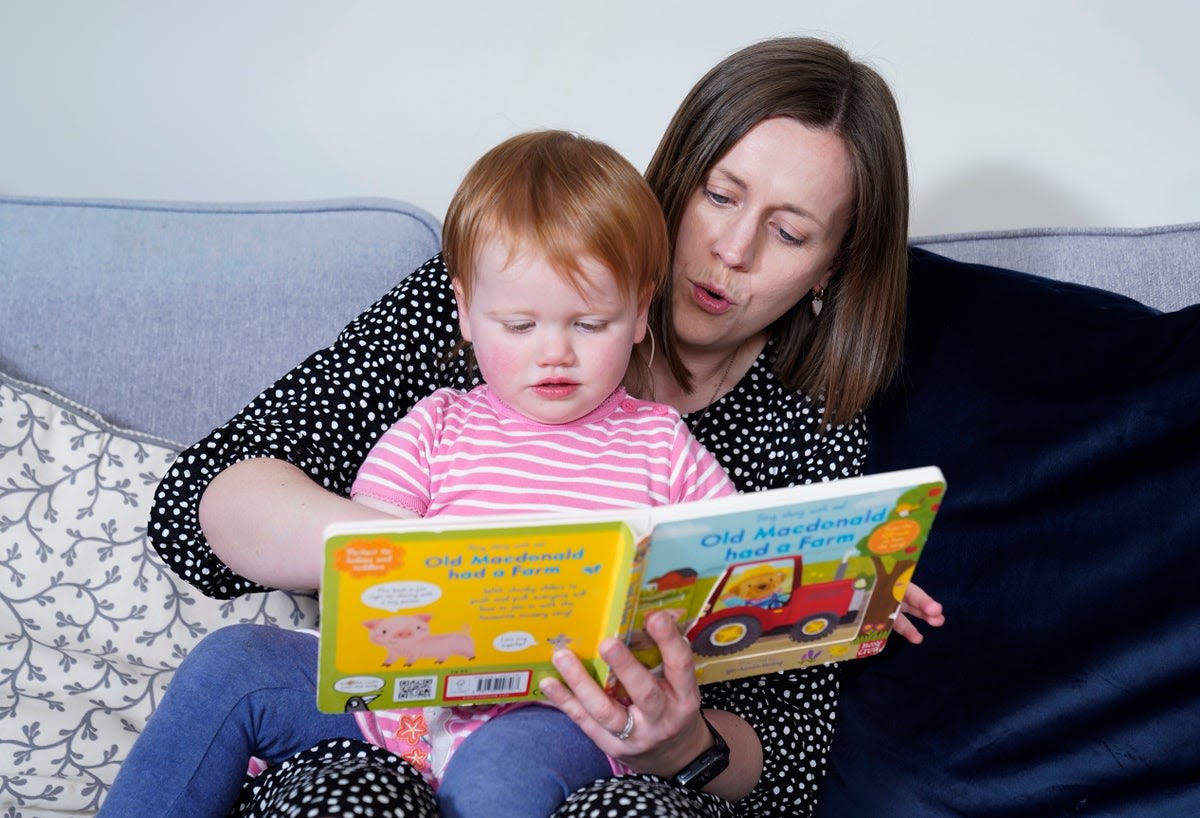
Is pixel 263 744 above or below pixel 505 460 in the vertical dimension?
below

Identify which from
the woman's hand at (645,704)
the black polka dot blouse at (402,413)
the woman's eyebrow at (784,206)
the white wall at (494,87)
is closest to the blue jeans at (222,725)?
the black polka dot blouse at (402,413)

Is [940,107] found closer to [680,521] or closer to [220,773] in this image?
[680,521]

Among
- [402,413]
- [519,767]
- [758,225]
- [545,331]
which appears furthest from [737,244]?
[519,767]

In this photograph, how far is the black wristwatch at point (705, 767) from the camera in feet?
4.24

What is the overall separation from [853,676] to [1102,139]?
3.92 feet

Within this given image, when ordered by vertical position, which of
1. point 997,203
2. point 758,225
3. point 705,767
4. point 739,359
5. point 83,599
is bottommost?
point 83,599

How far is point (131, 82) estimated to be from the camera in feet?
6.93

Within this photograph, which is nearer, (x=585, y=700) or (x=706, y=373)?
(x=585, y=700)

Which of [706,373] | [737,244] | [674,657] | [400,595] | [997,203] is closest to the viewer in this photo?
[400,595]

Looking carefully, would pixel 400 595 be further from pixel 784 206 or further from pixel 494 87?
pixel 494 87

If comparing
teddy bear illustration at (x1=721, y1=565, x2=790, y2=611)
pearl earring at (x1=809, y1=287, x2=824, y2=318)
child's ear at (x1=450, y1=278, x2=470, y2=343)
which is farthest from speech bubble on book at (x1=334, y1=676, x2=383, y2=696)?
pearl earring at (x1=809, y1=287, x2=824, y2=318)

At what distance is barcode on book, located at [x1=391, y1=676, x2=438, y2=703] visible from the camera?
113 cm

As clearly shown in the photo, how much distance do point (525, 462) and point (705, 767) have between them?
379mm

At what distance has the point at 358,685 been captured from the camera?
1.11 metres
